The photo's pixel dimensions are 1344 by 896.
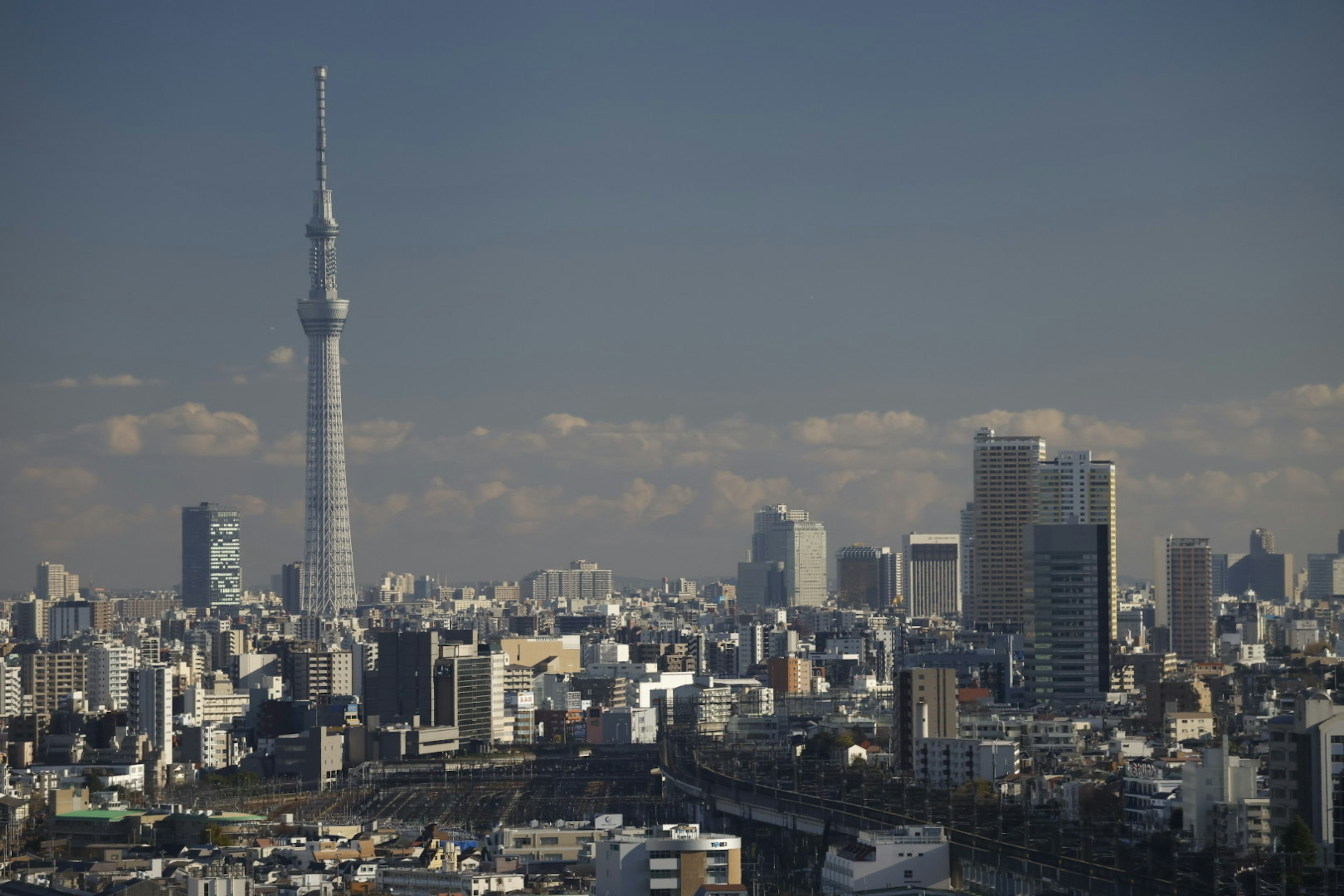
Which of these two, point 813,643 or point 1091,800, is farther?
point 813,643

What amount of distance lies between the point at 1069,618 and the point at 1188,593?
23.7m

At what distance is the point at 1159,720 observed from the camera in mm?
39375

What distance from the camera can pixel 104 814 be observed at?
28.0 meters

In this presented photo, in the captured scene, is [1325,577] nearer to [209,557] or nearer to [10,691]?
[10,691]

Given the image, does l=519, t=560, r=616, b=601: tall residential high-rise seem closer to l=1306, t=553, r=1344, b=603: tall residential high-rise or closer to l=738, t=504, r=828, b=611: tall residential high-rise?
l=738, t=504, r=828, b=611: tall residential high-rise

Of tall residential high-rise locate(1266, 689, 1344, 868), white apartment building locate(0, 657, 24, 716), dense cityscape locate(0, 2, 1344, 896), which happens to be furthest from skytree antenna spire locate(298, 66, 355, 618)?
tall residential high-rise locate(1266, 689, 1344, 868)

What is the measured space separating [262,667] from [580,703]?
810 centimetres

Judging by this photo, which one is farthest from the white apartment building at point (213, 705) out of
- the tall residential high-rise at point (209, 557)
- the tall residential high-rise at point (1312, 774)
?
the tall residential high-rise at point (209, 557)

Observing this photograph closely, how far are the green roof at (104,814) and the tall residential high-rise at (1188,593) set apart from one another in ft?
142

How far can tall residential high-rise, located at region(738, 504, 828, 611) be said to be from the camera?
A: 115188 millimetres

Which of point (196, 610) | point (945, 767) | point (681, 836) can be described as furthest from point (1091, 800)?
point (196, 610)

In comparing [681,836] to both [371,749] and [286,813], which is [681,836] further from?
[371,749]

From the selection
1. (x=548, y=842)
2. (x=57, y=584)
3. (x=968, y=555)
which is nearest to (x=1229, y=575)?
(x=968, y=555)

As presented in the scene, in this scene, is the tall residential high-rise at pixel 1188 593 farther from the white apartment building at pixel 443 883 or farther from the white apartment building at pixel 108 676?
the white apartment building at pixel 443 883
